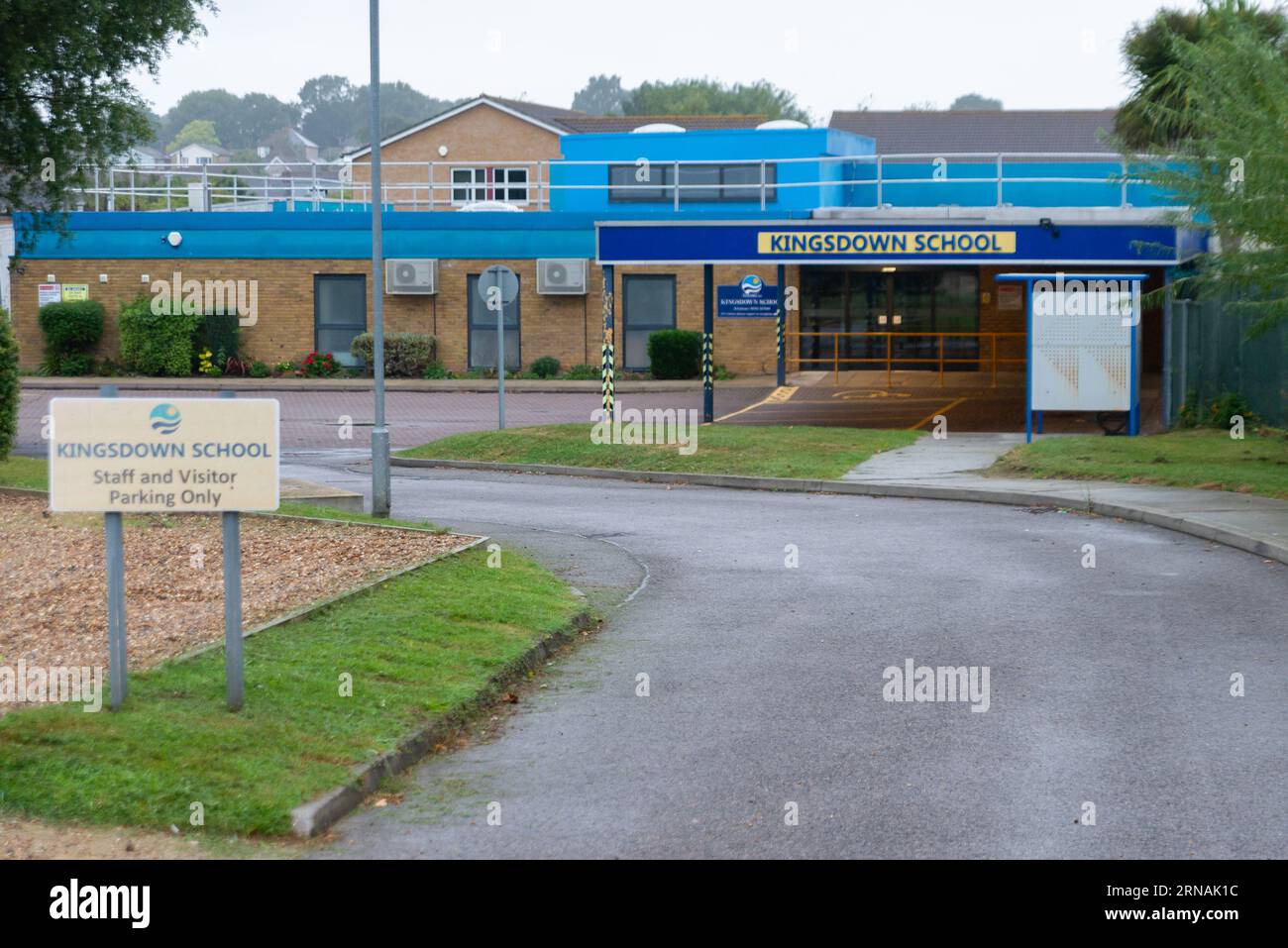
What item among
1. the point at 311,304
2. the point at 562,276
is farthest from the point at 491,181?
the point at 562,276

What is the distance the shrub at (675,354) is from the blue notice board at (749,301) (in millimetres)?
4809

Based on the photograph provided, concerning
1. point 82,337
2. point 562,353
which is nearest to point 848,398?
point 562,353

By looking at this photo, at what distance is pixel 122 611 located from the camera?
7.81 metres

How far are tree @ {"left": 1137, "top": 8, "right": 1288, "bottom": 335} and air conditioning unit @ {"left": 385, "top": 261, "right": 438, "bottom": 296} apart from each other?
25179 mm

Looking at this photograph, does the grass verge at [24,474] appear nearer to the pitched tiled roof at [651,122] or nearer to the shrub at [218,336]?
the shrub at [218,336]

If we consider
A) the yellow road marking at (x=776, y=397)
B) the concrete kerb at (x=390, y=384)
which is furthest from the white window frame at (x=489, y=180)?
the yellow road marking at (x=776, y=397)

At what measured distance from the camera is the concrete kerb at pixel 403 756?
21.8 ft

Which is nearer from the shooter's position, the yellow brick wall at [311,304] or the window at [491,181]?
the yellow brick wall at [311,304]

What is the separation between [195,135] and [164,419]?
17725 centimetres

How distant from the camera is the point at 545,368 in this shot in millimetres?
40906

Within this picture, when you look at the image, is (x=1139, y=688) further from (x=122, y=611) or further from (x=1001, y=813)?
(x=122, y=611)

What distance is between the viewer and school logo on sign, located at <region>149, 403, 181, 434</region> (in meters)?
7.72

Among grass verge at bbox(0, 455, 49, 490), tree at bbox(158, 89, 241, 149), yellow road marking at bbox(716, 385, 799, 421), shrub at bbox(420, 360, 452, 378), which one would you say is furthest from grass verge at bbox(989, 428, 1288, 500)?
tree at bbox(158, 89, 241, 149)
